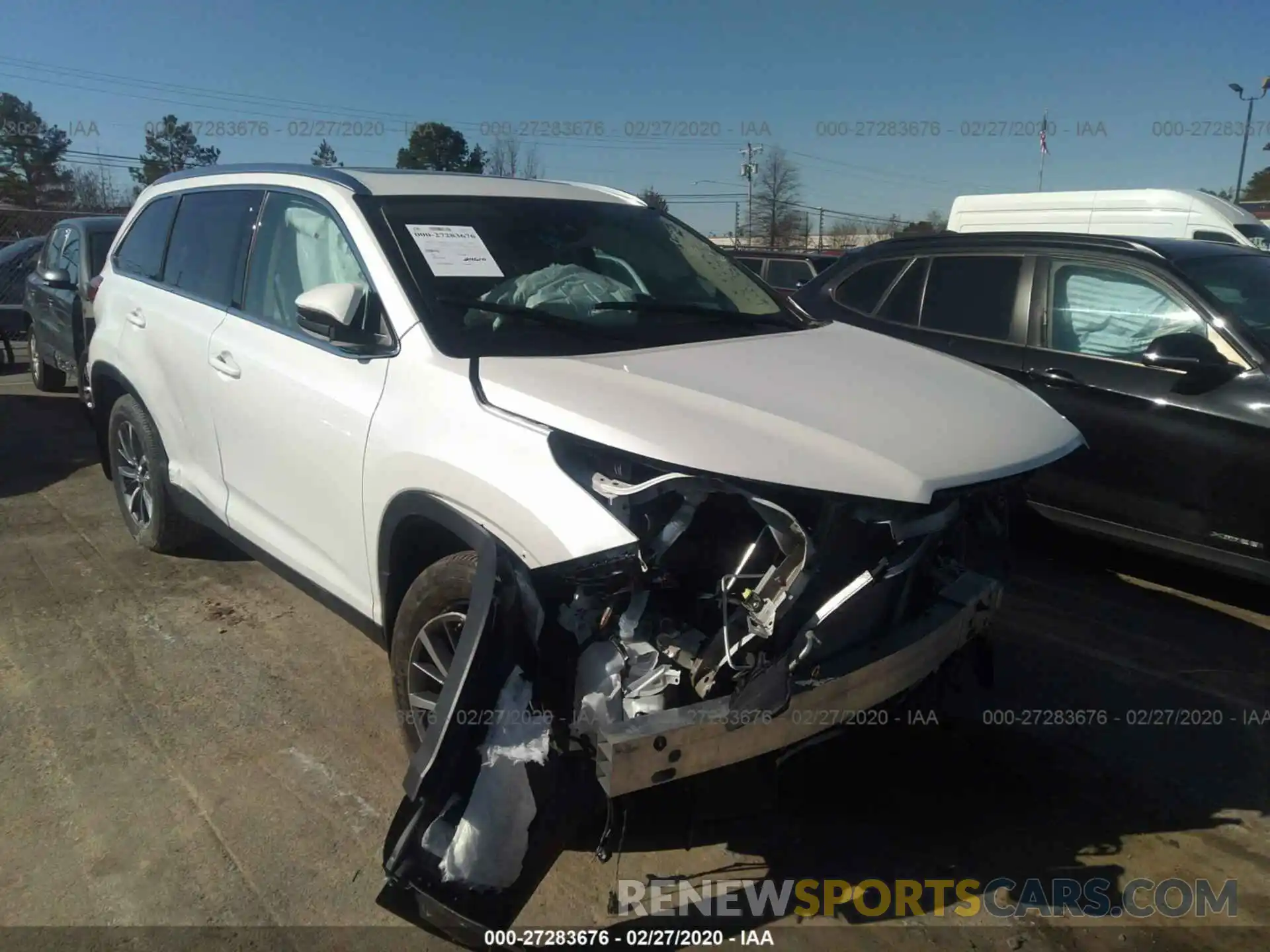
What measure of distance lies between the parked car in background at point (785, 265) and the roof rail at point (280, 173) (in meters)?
9.21

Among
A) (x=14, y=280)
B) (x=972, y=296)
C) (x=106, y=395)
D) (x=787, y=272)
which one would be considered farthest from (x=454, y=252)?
(x=14, y=280)

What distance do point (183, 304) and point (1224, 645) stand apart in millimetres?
4961

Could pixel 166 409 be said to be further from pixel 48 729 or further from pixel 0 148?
pixel 0 148

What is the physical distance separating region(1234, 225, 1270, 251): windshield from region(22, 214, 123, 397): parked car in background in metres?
10.5

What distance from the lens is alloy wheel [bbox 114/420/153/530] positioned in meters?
4.95

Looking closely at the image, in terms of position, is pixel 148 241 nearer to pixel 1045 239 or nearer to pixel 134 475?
pixel 134 475

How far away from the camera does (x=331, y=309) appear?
117 inches

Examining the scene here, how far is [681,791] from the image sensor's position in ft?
10.2

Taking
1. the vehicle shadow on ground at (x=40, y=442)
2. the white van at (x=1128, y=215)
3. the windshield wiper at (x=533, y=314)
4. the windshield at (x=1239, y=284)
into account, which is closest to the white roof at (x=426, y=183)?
the windshield wiper at (x=533, y=314)

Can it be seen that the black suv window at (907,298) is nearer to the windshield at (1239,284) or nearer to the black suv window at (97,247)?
the windshield at (1239,284)

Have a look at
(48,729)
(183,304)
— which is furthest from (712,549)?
(183,304)

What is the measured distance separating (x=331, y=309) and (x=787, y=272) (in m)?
11.5

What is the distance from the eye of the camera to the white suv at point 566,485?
2350mm

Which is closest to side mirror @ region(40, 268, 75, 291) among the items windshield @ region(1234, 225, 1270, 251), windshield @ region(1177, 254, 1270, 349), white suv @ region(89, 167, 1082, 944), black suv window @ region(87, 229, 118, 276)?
black suv window @ region(87, 229, 118, 276)
